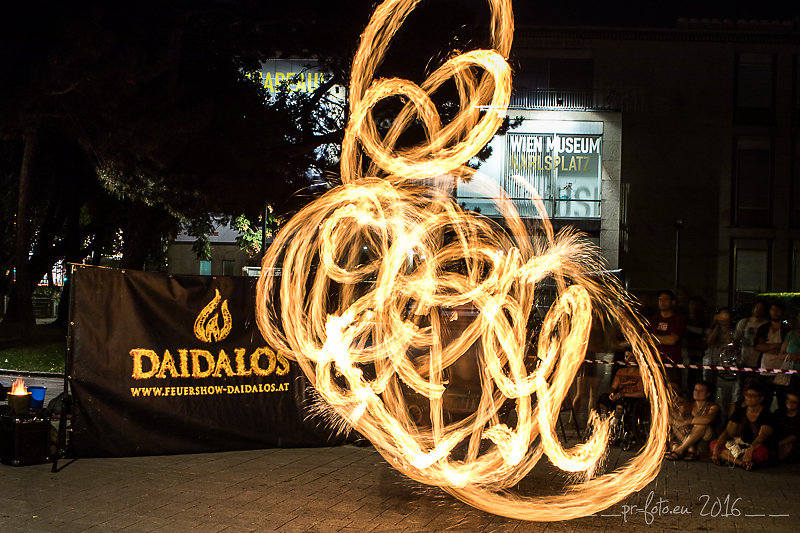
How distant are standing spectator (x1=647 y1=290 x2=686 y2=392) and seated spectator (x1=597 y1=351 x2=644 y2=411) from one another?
369mm

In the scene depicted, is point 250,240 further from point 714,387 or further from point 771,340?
point 714,387

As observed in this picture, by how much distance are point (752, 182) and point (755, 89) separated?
3.50 m

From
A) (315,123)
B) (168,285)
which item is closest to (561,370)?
(168,285)

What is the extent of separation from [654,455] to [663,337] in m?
1.90

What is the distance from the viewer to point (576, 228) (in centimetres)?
2970

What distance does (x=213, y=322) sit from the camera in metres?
8.98

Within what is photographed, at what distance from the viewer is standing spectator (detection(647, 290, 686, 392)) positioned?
9914 millimetres

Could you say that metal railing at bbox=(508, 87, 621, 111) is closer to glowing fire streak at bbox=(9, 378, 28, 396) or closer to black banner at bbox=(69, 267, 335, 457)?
black banner at bbox=(69, 267, 335, 457)

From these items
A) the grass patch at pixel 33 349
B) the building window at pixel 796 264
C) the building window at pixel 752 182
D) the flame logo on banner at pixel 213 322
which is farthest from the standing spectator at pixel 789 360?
the building window at pixel 796 264

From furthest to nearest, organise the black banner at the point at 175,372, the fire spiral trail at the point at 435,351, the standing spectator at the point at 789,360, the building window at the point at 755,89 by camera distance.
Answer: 1. the building window at the point at 755,89
2. the standing spectator at the point at 789,360
3. the black banner at the point at 175,372
4. the fire spiral trail at the point at 435,351

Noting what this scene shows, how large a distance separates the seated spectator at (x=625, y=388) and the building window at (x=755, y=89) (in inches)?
928

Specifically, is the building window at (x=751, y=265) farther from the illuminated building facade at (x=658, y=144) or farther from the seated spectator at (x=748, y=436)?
the seated spectator at (x=748, y=436)

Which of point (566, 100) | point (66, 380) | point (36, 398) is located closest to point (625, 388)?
point (66, 380)

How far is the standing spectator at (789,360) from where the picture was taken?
968cm
